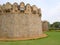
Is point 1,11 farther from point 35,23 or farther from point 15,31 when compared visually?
point 35,23

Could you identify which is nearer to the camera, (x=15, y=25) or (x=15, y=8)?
(x=15, y=25)

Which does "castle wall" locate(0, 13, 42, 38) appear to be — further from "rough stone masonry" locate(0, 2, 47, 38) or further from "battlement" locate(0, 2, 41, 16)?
"battlement" locate(0, 2, 41, 16)

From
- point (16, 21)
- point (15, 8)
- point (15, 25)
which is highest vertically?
point (15, 8)

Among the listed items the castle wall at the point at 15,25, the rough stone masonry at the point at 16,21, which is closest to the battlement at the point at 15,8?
the rough stone masonry at the point at 16,21

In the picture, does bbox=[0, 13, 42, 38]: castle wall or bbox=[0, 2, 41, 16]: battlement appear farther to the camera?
bbox=[0, 2, 41, 16]: battlement

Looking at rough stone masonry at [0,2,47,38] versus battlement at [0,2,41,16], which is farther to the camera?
battlement at [0,2,41,16]

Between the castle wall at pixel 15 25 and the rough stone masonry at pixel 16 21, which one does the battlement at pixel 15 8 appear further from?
the castle wall at pixel 15 25

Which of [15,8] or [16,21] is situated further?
[15,8]

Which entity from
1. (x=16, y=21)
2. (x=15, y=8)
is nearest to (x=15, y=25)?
(x=16, y=21)

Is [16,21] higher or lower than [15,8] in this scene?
lower

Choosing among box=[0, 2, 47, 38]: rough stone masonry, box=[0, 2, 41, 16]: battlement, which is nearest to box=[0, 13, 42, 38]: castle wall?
box=[0, 2, 47, 38]: rough stone masonry

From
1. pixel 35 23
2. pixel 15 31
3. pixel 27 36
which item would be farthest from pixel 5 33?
pixel 35 23

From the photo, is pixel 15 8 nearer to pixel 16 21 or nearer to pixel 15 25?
pixel 16 21

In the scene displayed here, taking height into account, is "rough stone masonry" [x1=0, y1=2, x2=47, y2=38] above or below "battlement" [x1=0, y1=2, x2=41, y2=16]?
below
